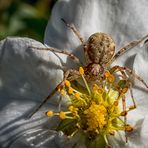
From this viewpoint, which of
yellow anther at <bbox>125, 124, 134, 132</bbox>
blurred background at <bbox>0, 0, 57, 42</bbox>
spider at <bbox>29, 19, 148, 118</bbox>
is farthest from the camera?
blurred background at <bbox>0, 0, 57, 42</bbox>

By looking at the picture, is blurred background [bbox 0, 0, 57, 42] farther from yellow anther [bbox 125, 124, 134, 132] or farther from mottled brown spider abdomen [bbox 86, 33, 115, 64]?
yellow anther [bbox 125, 124, 134, 132]

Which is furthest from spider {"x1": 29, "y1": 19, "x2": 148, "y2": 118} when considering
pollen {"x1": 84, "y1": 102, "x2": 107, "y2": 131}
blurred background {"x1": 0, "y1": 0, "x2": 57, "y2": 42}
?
blurred background {"x1": 0, "y1": 0, "x2": 57, "y2": 42}

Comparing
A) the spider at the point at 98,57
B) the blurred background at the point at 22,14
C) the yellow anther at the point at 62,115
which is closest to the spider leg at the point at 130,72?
the spider at the point at 98,57

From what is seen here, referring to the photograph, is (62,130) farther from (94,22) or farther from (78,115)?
(94,22)

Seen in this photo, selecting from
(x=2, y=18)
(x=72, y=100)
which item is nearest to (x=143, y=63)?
(x=72, y=100)

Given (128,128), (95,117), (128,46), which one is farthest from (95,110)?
(128,46)
